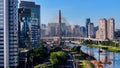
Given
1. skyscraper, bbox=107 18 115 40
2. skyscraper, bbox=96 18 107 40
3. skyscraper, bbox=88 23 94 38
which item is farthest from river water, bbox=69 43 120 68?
skyscraper, bbox=88 23 94 38

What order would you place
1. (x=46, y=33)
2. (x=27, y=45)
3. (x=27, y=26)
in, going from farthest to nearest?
(x=46, y=33)
(x=27, y=26)
(x=27, y=45)

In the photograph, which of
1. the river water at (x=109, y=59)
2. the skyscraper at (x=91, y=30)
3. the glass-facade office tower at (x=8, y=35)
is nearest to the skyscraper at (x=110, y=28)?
the skyscraper at (x=91, y=30)

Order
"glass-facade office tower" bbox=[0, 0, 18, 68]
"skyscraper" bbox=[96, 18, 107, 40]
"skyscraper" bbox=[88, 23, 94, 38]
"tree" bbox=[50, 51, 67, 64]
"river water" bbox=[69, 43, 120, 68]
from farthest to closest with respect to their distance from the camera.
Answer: "skyscraper" bbox=[88, 23, 94, 38]
"skyscraper" bbox=[96, 18, 107, 40]
"river water" bbox=[69, 43, 120, 68]
"tree" bbox=[50, 51, 67, 64]
"glass-facade office tower" bbox=[0, 0, 18, 68]

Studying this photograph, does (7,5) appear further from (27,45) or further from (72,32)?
(72,32)

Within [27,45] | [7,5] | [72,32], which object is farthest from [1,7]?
[72,32]

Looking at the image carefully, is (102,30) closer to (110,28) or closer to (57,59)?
(110,28)

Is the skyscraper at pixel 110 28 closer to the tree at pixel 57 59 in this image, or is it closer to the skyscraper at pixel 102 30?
the skyscraper at pixel 102 30

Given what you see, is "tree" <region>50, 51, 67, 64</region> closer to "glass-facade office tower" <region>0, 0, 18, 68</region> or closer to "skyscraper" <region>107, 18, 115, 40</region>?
"glass-facade office tower" <region>0, 0, 18, 68</region>

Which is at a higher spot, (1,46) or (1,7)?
(1,7)
